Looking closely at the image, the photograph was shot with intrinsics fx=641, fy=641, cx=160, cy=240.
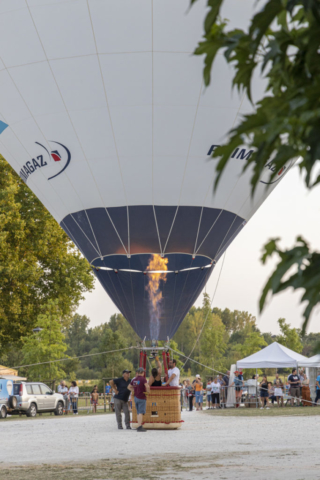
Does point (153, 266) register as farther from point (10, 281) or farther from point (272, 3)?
point (10, 281)

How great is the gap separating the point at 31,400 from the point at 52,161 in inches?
444

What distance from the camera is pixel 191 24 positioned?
1427cm

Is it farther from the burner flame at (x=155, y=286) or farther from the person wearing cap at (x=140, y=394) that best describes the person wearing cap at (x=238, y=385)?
the person wearing cap at (x=140, y=394)

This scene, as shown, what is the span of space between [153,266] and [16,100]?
542cm

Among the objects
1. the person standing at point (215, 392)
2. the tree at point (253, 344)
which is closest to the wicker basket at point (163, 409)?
the person standing at point (215, 392)

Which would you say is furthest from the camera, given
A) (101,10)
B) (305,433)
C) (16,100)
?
(16,100)

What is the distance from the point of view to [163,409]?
568 inches

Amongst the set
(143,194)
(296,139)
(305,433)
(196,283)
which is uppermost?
(143,194)

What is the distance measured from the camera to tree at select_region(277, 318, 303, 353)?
5612cm

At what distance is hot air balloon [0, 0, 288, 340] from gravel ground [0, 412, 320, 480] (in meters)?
4.63

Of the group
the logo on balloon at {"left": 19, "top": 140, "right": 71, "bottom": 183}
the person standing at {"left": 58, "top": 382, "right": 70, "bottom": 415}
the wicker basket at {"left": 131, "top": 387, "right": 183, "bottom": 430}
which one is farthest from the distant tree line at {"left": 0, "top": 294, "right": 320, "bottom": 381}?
the logo on balloon at {"left": 19, "top": 140, "right": 71, "bottom": 183}

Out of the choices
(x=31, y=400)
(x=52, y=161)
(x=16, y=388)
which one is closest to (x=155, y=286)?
(x=52, y=161)

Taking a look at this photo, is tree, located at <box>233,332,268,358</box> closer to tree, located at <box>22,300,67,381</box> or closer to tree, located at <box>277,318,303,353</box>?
tree, located at <box>277,318,303,353</box>

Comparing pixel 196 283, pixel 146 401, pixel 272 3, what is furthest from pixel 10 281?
pixel 272 3
